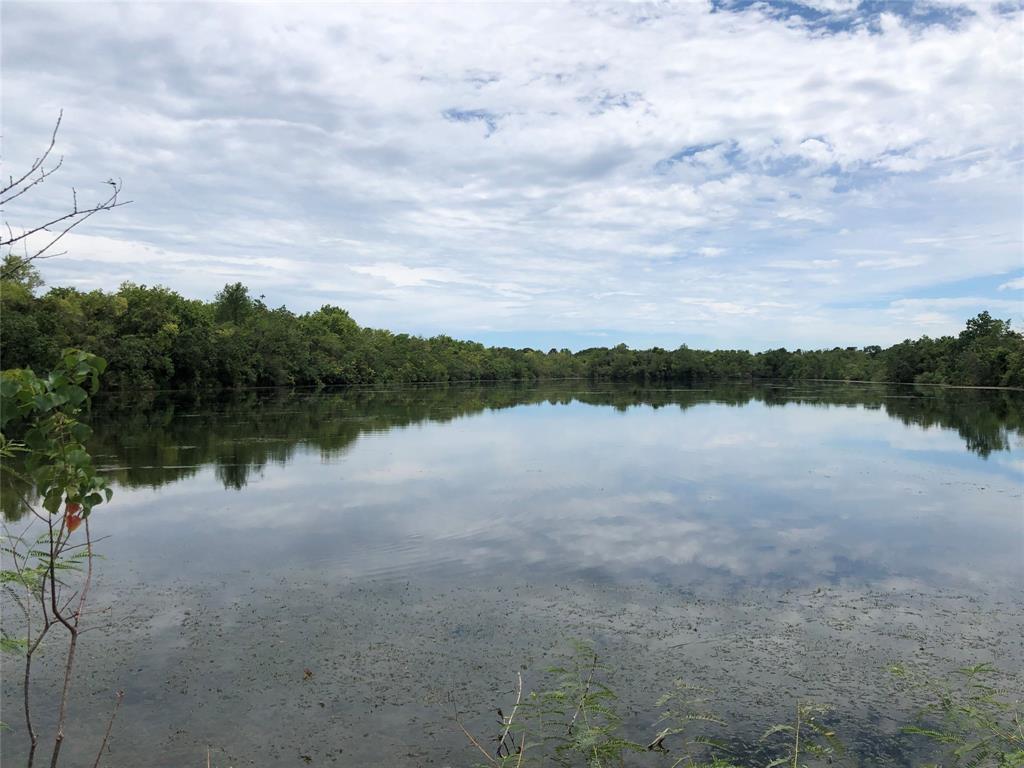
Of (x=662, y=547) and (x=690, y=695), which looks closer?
(x=690, y=695)

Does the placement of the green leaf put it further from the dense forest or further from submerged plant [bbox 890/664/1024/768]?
the dense forest

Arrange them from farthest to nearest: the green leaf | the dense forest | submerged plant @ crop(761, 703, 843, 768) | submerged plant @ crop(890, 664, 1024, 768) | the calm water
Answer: the dense forest
the calm water
submerged plant @ crop(761, 703, 843, 768)
submerged plant @ crop(890, 664, 1024, 768)
the green leaf

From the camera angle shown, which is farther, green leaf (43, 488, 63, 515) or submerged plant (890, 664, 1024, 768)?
submerged plant (890, 664, 1024, 768)

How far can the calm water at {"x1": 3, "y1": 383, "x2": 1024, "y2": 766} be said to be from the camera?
19.4 ft

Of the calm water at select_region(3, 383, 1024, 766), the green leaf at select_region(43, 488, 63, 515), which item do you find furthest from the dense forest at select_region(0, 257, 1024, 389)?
the green leaf at select_region(43, 488, 63, 515)

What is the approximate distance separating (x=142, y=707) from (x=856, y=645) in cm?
673

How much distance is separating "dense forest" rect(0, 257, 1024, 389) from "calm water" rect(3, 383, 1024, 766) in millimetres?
5535

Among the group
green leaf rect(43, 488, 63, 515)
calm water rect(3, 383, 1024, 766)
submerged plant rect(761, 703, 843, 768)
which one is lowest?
submerged plant rect(761, 703, 843, 768)

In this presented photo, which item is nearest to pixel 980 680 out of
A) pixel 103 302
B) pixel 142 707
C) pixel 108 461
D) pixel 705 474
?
pixel 142 707

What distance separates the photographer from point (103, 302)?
45.9 metres

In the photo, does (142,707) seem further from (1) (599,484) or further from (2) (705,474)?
(2) (705,474)

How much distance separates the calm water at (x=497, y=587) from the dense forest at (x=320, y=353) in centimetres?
554

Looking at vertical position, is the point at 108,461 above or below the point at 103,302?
below

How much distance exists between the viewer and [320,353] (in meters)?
70.8
